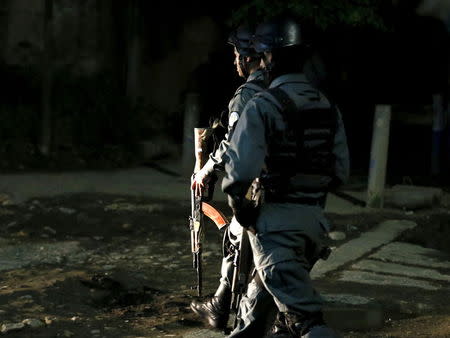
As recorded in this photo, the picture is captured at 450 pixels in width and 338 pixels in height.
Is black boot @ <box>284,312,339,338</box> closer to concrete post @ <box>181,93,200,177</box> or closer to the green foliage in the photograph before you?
concrete post @ <box>181,93,200,177</box>

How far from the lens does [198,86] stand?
13.5m

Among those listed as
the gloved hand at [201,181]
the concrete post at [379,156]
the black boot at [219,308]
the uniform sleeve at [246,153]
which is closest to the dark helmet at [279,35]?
the uniform sleeve at [246,153]

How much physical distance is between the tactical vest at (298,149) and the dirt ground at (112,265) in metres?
1.57

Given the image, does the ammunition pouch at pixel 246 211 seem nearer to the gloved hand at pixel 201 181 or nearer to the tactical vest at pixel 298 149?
the tactical vest at pixel 298 149

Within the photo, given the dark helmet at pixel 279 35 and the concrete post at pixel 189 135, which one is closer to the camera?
the dark helmet at pixel 279 35

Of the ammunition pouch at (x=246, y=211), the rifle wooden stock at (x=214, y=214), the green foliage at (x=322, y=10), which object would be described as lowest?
the rifle wooden stock at (x=214, y=214)

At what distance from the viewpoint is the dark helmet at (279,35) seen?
166 inches

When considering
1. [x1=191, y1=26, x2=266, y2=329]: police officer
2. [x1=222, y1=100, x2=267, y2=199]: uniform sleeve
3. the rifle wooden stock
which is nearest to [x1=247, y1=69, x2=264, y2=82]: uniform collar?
[x1=191, y1=26, x2=266, y2=329]: police officer

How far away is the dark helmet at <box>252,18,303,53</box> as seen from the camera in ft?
13.8

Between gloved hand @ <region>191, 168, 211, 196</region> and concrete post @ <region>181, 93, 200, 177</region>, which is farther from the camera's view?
concrete post @ <region>181, 93, 200, 177</region>

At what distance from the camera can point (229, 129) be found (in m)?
4.99

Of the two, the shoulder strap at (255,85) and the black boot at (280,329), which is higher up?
the shoulder strap at (255,85)

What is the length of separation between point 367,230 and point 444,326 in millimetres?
2958

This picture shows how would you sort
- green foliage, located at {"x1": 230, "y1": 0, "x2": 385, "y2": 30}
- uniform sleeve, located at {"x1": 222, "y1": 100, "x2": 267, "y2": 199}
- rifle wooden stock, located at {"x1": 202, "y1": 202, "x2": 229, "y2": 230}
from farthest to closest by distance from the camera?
green foliage, located at {"x1": 230, "y1": 0, "x2": 385, "y2": 30} → rifle wooden stock, located at {"x1": 202, "y1": 202, "x2": 229, "y2": 230} → uniform sleeve, located at {"x1": 222, "y1": 100, "x2": 267, "y2": 199}
